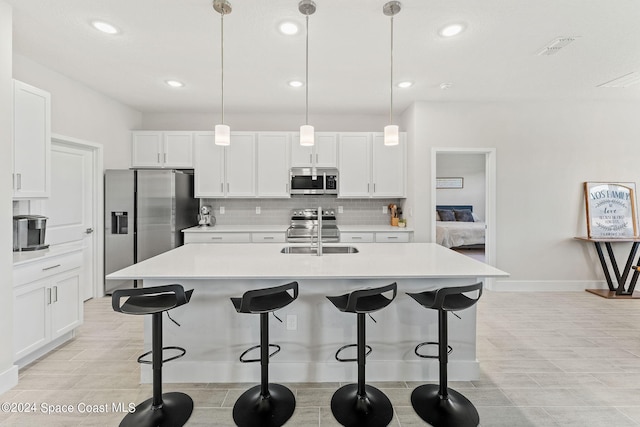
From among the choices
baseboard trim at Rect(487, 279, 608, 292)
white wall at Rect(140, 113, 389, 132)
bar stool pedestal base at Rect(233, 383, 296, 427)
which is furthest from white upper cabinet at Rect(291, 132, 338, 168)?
bar stool pedestal base at Rect(233, 383, 296, 427)

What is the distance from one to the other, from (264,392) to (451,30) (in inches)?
117

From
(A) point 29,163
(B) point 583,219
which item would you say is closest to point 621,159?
(B) point 583,219

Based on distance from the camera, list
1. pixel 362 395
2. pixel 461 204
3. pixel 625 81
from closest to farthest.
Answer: pixel 362 395, pixel 625 81, pixel 461 204

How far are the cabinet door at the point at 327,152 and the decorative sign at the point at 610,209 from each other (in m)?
3.49

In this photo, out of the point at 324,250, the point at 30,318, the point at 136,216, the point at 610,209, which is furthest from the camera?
the point at 610,209

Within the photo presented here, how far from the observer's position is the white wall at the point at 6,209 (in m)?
2.17

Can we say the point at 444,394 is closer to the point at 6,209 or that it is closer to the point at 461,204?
the point at 6,209

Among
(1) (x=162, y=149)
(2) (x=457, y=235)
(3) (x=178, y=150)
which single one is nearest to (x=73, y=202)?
(1) (x=162, y=149)

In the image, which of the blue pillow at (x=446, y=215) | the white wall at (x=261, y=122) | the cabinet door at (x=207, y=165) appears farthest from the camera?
the blue pillow at (x=446, y=215)

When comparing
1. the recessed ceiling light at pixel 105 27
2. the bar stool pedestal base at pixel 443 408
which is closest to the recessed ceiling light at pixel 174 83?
the recessed ceiling light at pixel 105 27

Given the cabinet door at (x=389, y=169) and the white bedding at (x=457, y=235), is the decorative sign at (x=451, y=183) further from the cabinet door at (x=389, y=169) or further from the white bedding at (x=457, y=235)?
the cabinet door at (x=389, y=169)

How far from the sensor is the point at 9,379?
7.25 ft

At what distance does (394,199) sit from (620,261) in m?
3.20

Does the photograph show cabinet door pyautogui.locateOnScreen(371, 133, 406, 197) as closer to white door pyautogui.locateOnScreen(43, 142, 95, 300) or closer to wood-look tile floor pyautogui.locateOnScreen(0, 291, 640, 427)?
wood-look tile floor pyautogui.locateOnScreen(0, 291, 640, 427)
